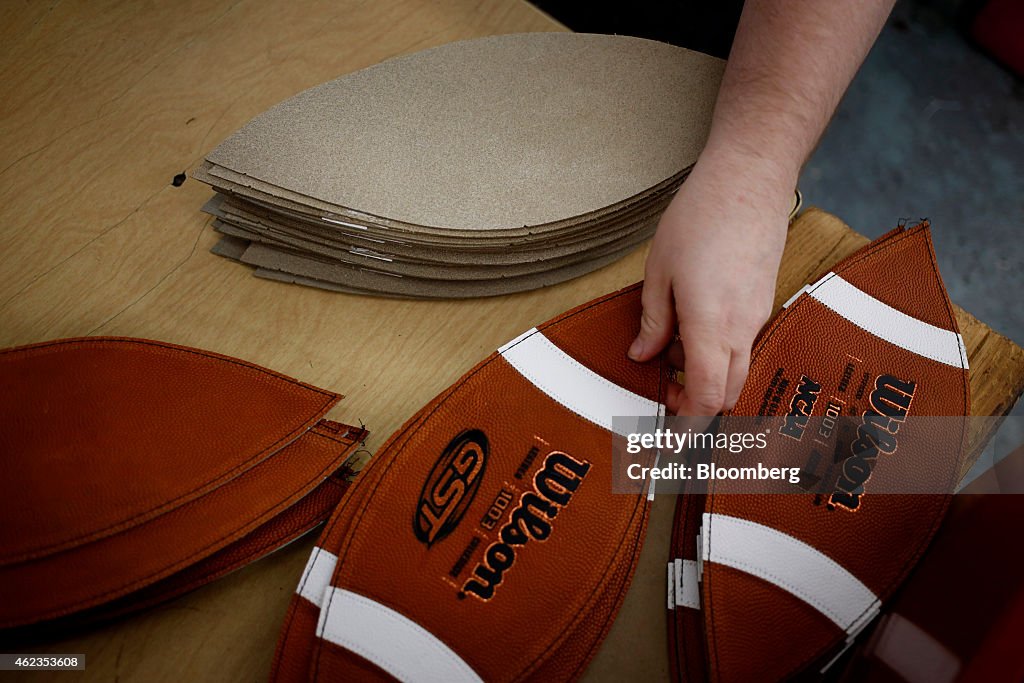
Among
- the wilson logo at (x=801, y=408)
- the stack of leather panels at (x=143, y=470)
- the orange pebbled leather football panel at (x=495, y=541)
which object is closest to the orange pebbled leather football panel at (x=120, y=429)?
the stack of leather panels at (x=143, y=470)

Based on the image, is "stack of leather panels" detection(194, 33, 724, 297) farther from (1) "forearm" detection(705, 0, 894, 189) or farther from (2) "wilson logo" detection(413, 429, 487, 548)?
(2) "wilson logo" detection(413, 429, 487, 548)

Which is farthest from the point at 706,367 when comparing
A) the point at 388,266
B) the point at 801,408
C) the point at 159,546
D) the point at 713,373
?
the point at 159,546

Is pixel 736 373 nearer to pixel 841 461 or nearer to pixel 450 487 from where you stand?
pixel 841 461

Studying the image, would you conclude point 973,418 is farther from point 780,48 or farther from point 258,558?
point 258,558

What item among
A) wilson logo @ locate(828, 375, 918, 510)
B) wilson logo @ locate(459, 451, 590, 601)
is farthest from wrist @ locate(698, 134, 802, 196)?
wilson logo @ locate(459, 451, 590, 601)

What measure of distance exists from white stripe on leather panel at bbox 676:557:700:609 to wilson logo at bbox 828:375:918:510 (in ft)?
0.47

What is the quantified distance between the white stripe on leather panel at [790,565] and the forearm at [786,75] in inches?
14.0

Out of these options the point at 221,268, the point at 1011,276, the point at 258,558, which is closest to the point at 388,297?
the point at 221,268

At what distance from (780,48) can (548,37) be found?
271 mm

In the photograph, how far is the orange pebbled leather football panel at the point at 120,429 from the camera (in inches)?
21.3

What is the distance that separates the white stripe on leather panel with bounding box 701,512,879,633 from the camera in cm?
59

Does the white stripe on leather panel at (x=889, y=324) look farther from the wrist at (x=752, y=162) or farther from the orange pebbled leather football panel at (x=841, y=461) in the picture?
the wrist at (x=752, y=162)

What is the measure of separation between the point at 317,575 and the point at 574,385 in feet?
0.93
